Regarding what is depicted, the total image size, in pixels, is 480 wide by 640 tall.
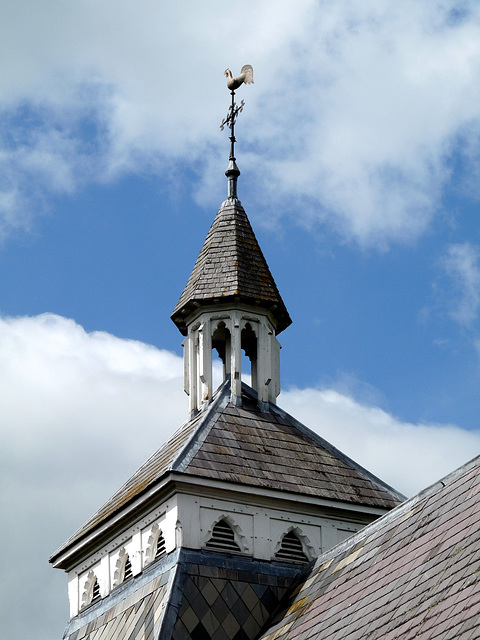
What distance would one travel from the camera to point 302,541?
26.4 meters

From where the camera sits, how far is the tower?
24.9 m

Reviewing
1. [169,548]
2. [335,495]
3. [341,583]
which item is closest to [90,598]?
[169,548]

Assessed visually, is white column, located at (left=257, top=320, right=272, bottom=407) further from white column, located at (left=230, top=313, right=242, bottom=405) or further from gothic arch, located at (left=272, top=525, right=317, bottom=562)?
gothic arch, located at (left=272, top=525, right=317, bottom=562)

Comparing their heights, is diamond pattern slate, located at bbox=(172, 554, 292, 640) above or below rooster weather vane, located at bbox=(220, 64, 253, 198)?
below

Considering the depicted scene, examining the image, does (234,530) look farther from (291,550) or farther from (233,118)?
(233,118)

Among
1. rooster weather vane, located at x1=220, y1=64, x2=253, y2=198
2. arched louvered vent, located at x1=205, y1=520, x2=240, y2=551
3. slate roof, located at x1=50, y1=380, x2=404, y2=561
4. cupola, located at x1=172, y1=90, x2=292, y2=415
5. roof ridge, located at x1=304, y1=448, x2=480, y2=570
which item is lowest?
roof ridge, located at x1=304, y1=448, x2=480, y2=570

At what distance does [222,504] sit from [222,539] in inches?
25.7

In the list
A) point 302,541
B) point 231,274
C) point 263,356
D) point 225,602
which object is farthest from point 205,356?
point 225,602

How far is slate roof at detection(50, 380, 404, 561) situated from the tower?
0.11 ft

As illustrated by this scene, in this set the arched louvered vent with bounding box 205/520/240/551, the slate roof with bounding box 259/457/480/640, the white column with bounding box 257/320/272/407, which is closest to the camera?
the slate roof with bounding box 259/457/480/640

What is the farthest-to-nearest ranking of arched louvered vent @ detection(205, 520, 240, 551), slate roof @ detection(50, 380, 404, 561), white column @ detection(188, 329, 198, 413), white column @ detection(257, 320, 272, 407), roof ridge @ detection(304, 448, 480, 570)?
1. white column @ detection(257, 320, 272, 407)
2. white column @ detection(188, 329, 198, 413)
3. slate roof @ detection(50, 380, 404, 561)
4. arched louvered vent @ detection(205, 520, 240, 551)
5. roof ridge @ detection(304, 448, 480, 570)

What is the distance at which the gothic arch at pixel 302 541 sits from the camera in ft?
85.8

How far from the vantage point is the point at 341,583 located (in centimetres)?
2281

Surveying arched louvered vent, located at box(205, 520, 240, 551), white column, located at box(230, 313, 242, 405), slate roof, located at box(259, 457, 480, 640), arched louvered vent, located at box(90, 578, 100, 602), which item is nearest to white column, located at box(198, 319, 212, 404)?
white column, located at box(230, 313, 242, 405)
